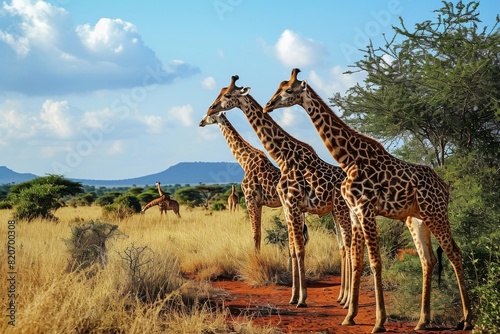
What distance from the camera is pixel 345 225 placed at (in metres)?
9.51

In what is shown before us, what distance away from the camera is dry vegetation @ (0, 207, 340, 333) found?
7023 millimetres

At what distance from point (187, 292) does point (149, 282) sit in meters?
0.66

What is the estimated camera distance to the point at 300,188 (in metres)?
9.63

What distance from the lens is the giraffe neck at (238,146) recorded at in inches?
480

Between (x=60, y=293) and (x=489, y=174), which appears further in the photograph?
(x=489, y=174)

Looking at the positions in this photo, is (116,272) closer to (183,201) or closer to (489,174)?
(489,174)

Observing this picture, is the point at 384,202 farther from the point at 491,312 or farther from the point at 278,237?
the point at 278,237

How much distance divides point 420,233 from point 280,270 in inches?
176

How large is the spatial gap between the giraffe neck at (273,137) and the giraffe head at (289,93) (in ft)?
4.08

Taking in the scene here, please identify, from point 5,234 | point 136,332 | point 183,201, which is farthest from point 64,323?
point 183,201

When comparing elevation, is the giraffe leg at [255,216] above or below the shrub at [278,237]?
above

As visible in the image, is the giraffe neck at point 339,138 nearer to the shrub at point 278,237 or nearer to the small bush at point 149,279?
the small bush at point 149,279

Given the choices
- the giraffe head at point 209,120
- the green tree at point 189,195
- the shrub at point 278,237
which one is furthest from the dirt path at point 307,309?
the green tree at point 189,195

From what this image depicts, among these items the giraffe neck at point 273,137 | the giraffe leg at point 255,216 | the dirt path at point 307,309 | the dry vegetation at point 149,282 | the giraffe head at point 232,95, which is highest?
the giraffe head at point 232,95
